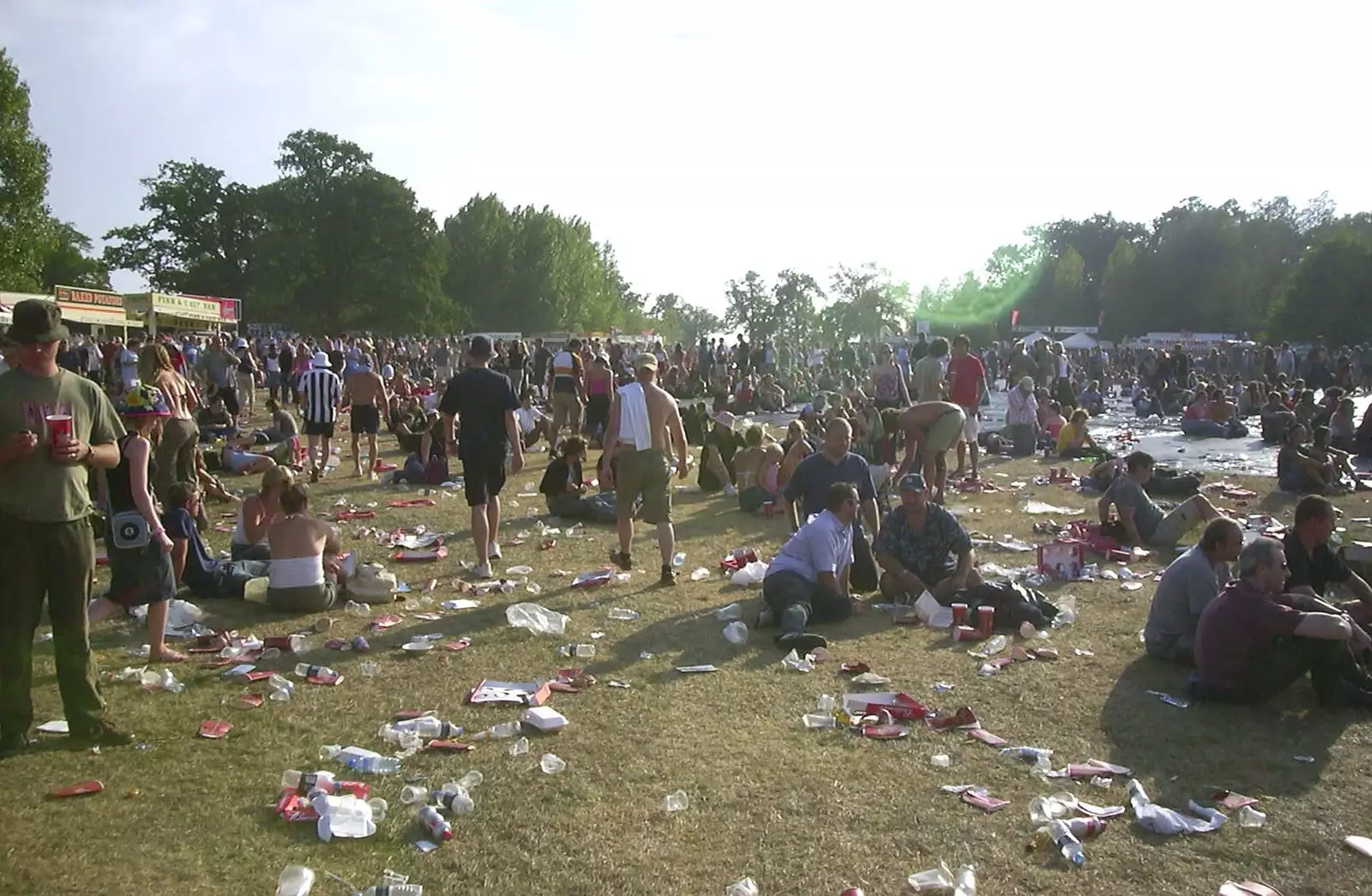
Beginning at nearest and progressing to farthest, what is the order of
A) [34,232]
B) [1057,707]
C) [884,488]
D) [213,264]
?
[1057,707] → [884,488] → [34,232] → [213,264]

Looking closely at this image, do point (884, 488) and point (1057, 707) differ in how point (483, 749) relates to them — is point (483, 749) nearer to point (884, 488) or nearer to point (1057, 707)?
point (1057, 707)

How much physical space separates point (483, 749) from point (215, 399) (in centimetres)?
1765

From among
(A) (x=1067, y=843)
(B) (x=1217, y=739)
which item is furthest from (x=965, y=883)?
(B) (x=1217, y=739)

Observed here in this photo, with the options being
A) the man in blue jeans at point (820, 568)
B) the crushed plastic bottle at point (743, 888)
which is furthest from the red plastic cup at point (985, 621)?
the crushed plastic bottle at point (743, 888)

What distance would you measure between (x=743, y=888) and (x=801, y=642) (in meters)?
3.05

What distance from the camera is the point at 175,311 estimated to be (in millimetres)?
44188

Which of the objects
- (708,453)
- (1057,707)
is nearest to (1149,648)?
(1057,707)

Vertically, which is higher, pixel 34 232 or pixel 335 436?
pixel 34 232

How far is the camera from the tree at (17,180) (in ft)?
115

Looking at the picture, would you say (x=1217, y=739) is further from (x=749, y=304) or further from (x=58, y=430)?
(x=749, y=304)

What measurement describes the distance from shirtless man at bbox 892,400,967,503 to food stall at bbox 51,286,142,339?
1567 inches

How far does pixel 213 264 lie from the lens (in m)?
71.5

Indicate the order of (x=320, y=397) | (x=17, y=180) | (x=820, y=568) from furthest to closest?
(x=17, y=180)
(x=320, y=397)
(x=820, y=568)

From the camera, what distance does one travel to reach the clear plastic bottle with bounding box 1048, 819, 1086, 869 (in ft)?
13.1
